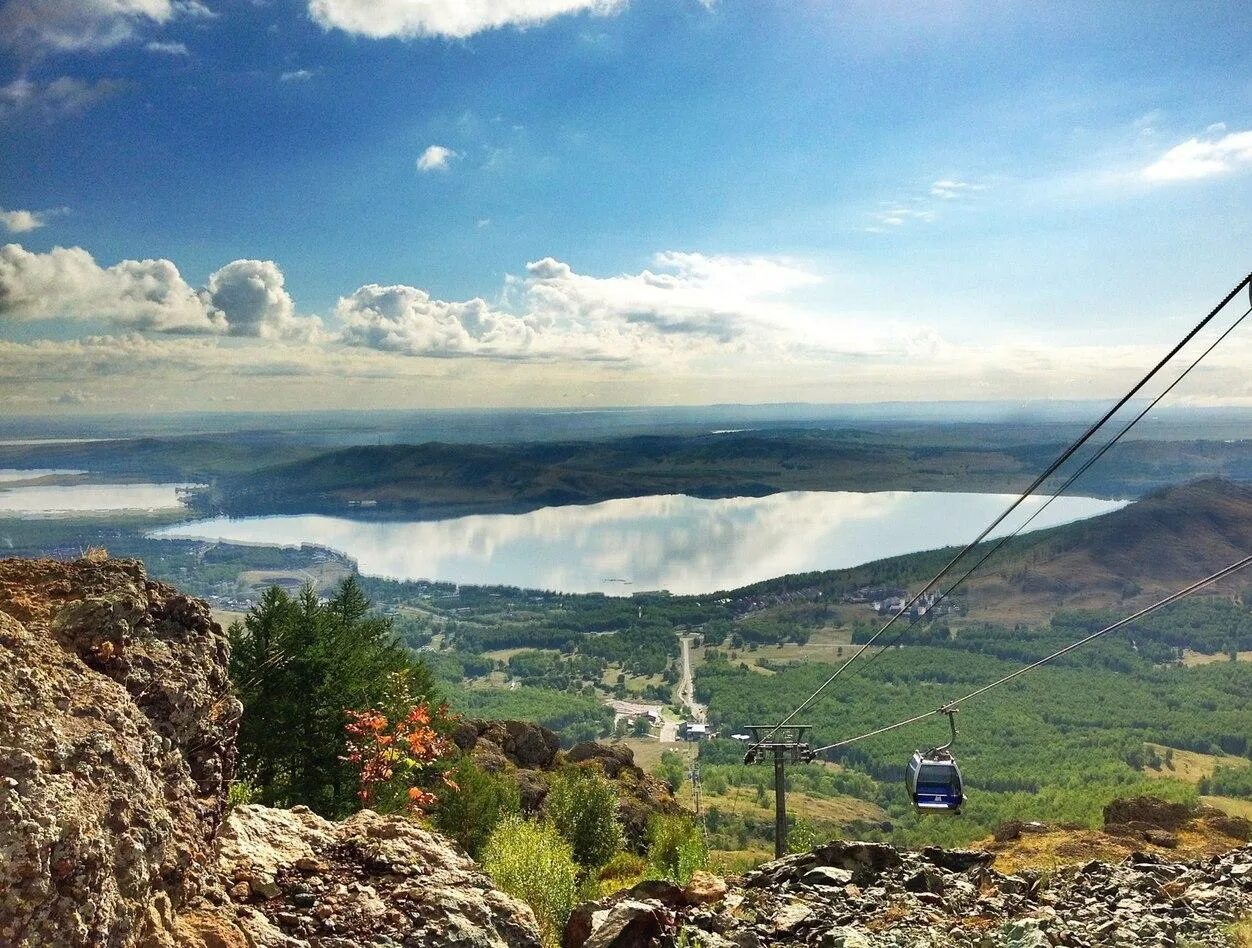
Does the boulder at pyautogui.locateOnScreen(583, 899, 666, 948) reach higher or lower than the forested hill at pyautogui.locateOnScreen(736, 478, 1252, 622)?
higher

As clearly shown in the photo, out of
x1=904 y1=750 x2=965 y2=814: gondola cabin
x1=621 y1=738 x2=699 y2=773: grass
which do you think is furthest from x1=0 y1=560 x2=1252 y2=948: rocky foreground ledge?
x1=621 y1=738 x2=699 y2=773: grass

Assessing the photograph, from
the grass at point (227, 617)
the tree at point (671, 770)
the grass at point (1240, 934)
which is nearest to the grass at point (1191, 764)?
the tree at point (671, 770)

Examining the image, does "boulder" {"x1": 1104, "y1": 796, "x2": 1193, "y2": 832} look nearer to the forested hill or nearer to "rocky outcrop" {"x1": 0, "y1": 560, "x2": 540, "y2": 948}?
"rocky outcrop" {"x1": 0, "y1": 560, "x2": 540, "y2": 948}

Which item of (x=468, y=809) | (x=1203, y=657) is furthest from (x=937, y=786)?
(x=1203, y=657)

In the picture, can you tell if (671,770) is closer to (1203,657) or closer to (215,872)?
(215,872)

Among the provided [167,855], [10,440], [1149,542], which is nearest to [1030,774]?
[167,855]

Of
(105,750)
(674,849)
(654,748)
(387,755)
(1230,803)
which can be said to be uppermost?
(105,750)
